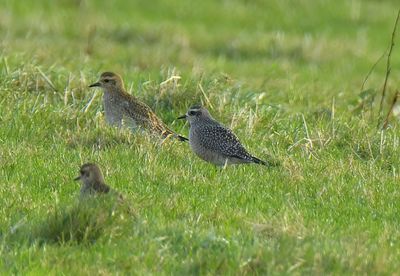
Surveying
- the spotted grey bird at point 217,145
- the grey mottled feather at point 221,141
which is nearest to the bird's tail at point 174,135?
the spotted grey bird at point 217,145

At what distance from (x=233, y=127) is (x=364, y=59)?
9.49 m

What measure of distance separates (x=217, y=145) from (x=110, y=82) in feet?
8.28

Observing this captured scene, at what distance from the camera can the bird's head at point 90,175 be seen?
8336 millimetres

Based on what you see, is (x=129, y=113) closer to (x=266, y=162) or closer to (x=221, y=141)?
(x=221, y=141)

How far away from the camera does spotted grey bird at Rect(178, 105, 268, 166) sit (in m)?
10.5

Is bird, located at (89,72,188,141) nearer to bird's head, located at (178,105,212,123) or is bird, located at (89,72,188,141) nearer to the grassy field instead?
the grassy field

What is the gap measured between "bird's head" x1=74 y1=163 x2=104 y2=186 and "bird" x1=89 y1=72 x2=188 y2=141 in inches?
133

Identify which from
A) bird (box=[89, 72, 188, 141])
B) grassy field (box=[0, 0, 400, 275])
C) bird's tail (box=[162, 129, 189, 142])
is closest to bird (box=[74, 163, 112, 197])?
grassy field (box=[0, 0, 400, 275])

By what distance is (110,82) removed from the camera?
1272cm

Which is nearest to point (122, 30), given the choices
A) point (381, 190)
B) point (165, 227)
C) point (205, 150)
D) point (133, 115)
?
point (133, 115)

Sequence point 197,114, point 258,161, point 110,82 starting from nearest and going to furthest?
point 258,161 < point 197,114 < point 110,82

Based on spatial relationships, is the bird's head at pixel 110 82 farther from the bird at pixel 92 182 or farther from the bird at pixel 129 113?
the bird at pixel 92 182

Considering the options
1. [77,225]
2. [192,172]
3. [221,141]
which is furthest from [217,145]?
[77,225]

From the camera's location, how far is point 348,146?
37.7 feet
